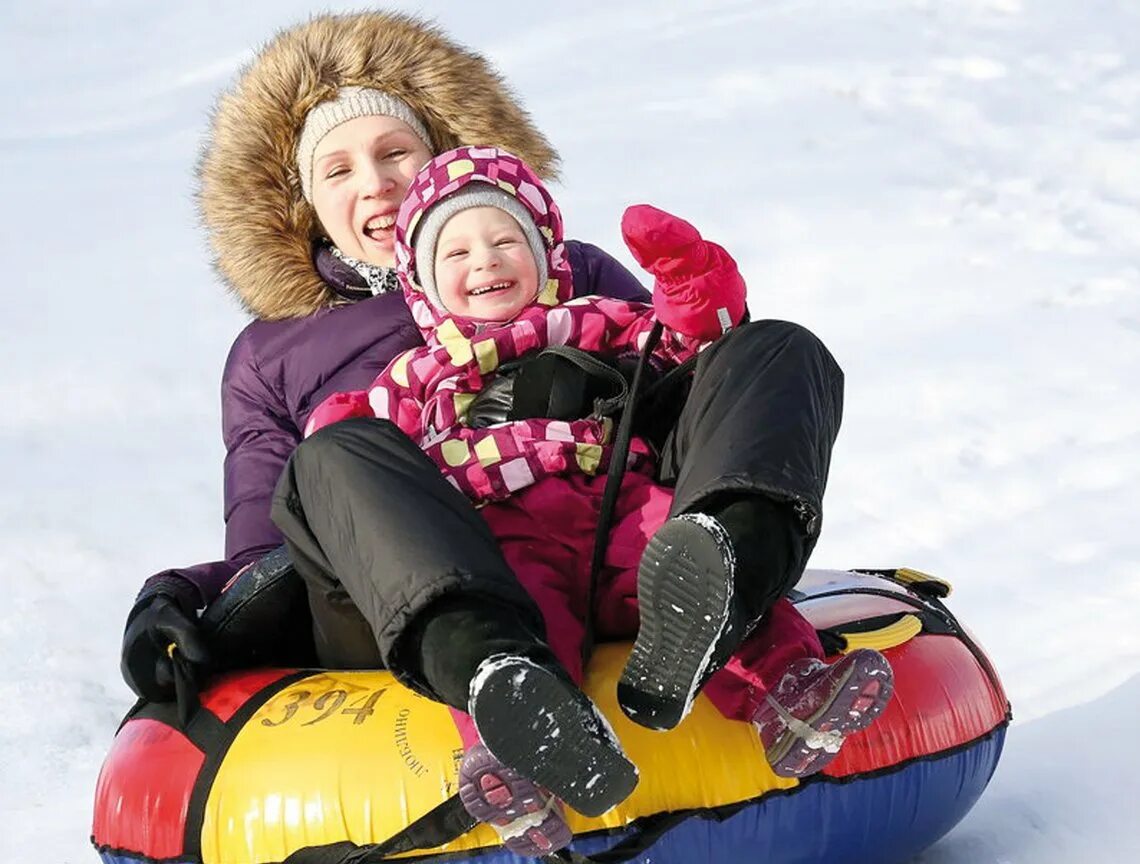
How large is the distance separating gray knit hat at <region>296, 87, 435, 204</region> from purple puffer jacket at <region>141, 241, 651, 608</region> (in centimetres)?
25

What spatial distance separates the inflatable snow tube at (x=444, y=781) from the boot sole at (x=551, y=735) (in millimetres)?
268

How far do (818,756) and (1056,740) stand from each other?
1.09 meters

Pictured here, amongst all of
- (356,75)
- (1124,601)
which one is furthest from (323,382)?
(1124,601)

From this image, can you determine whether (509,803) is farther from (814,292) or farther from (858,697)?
(814,292)

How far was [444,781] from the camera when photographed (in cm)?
196

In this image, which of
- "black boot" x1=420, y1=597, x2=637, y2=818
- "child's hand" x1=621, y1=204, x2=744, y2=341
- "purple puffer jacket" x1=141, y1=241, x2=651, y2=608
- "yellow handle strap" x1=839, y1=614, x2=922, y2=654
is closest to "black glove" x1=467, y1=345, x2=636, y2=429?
"child's hand" x1=621, y1=204, x2=744, y2=341

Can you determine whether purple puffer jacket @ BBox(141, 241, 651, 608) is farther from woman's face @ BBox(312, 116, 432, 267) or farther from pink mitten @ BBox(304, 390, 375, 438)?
pink mitten @ BBox(304, 390, 375, 438)

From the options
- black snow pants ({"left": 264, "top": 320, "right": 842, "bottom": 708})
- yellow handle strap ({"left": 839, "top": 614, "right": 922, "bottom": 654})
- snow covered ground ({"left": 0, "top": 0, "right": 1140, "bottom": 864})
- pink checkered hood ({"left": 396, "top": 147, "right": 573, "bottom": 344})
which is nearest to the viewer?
black snow pants ({"left": 264, "top": 320, "right": 842, "bottom": 708})

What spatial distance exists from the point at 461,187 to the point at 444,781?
3.88ft

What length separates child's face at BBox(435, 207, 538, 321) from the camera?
8.48ft

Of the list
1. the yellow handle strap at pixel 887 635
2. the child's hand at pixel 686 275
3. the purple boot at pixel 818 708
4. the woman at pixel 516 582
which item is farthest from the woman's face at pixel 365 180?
the purple boot at pixel 818 708

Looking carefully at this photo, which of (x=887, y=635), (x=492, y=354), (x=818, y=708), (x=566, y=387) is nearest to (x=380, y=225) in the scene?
(x=492, y=354)

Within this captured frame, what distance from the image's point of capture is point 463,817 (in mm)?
1929

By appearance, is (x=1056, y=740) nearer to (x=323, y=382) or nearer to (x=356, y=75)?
(x=323, y=382)
